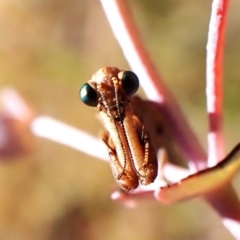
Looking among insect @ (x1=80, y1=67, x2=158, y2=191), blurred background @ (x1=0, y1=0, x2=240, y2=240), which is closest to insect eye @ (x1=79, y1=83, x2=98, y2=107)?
insect @ (x1=80, y1=67, x2=158, y2=191)

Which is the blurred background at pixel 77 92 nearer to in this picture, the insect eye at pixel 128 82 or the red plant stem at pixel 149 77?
the red plant stem at pixel 149 77

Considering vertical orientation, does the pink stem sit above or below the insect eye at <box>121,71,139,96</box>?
below

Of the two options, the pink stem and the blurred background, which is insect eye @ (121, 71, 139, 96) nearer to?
the pink stem

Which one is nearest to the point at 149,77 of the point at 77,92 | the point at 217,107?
the point at 217,107

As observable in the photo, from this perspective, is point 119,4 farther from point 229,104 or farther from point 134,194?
point 229,104

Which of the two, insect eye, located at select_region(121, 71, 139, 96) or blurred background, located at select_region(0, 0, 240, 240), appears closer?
insect eye, located at select_region(121, 71, 139, 96)

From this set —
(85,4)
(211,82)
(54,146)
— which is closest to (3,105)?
(54,146)

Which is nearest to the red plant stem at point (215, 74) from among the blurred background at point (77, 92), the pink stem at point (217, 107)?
the pink stem at point (217, 107)
